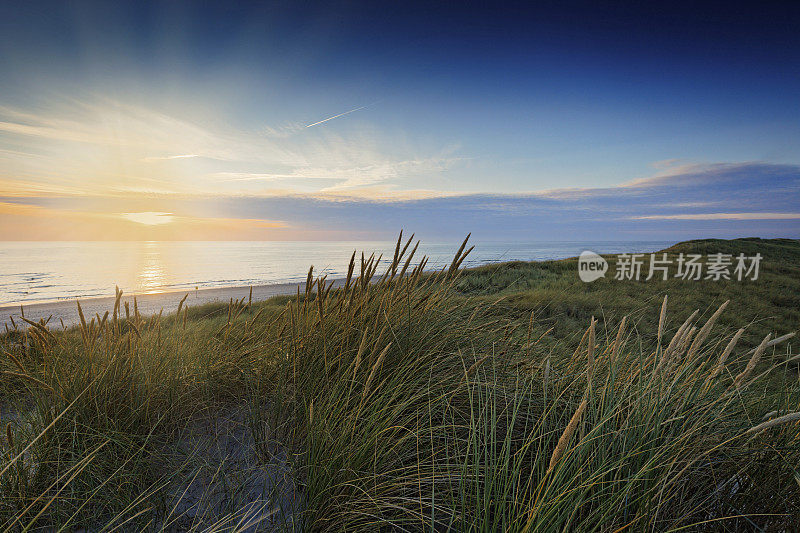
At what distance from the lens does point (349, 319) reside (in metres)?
2.16

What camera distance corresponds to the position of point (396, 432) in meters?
1.62

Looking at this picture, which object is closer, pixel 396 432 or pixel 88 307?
pixel 396 432
